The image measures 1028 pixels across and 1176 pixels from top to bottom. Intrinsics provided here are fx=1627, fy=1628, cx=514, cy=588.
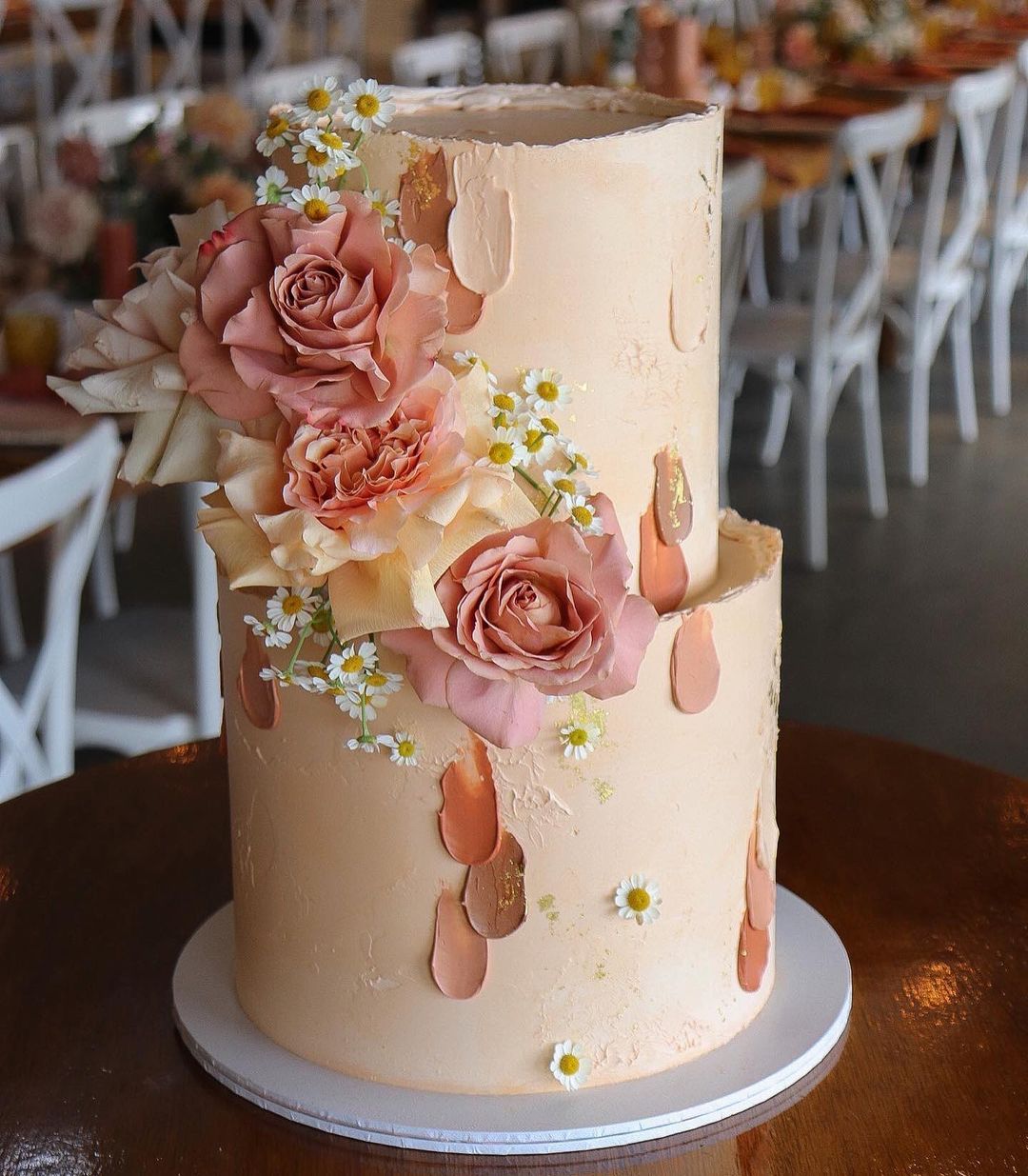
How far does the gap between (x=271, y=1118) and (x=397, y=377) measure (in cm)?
40

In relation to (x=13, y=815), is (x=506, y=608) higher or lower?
higher

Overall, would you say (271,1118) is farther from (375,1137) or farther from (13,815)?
(13,815)

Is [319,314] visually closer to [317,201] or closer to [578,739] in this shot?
[317,201]

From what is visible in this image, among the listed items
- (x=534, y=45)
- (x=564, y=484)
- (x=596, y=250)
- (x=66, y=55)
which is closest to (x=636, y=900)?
(x=564, y=484)

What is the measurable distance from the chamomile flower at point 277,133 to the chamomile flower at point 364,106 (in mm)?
30

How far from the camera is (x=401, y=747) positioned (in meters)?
0.80

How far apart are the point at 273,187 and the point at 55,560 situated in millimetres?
1084

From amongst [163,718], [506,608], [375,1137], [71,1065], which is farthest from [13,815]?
[163,718]

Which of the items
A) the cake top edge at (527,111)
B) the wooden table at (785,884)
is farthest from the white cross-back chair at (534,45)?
the cake top edge at (527,111)

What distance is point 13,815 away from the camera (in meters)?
1.15

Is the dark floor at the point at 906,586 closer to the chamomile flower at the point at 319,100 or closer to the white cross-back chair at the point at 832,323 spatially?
the white cross-back chair at the point at 832,323

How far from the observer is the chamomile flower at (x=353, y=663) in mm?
777

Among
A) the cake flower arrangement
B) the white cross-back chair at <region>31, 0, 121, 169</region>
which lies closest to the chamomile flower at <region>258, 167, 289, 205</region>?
the cake flower arrangement

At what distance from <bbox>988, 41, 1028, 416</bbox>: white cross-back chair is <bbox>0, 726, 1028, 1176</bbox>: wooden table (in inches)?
138
